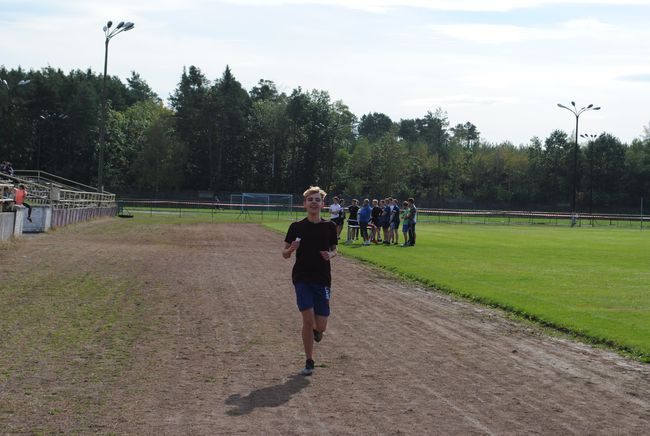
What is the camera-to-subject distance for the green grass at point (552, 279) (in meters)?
13.1

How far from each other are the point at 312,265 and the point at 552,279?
11.9m

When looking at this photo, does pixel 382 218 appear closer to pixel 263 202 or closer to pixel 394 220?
pixel 394 220

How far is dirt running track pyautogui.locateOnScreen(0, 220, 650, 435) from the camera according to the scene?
7.09m

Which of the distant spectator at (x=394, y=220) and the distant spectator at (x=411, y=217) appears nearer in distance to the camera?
the distant spectator at (x=411, y=217)

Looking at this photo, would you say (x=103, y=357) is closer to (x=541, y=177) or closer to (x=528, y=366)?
(x=528, y=366)

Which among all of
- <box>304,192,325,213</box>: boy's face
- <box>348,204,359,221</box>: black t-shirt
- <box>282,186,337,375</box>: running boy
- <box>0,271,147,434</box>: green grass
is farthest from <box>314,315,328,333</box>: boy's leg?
<box>348,204,359,221</box>: black t-shirt

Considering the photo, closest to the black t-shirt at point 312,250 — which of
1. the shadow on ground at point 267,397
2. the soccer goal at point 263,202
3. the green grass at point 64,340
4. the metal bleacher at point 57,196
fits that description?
the shadow on ground at point 267,397

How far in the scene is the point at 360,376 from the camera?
29.3ft

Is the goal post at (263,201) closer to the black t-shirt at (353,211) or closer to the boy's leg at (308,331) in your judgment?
the black t-shirt at (353,211)

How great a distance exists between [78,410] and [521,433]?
3665 mm

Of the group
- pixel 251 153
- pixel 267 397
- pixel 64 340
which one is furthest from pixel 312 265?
pixel 251 153

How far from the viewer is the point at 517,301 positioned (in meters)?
15.8

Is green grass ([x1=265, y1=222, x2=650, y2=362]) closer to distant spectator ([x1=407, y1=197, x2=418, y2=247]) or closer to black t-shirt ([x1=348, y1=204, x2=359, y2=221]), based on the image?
distant spectator ([x1=407, y1=197, x2=418, y2=247])

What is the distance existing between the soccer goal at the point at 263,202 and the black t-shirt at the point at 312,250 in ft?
210
